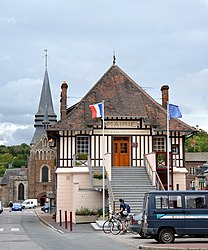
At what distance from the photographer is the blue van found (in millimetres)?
19516

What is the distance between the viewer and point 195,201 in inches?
787

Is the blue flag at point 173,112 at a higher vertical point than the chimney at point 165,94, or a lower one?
lower

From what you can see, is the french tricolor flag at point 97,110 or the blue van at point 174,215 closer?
the blue van at point 174,215

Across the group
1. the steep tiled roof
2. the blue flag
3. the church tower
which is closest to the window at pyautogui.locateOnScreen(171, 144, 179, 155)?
the steep tiled roof

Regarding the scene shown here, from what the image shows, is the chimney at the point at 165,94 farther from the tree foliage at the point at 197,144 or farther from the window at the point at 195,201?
the tree foliage at the point at 197,144

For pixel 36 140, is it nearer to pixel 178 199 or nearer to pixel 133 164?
pixel 133 164

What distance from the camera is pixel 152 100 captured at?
39.2m

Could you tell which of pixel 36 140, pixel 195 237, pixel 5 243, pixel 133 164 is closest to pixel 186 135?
pixel 133 164

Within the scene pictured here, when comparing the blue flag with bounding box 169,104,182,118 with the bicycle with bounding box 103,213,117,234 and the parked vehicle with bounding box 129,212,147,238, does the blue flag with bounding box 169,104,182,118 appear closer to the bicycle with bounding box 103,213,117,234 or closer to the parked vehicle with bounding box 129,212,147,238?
the bicycle with bounding box 103,213,117,234

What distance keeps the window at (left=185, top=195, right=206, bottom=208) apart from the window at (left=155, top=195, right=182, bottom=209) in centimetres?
28

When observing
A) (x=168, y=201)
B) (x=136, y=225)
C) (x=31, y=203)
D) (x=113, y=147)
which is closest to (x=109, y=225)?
(x=136, y=225)

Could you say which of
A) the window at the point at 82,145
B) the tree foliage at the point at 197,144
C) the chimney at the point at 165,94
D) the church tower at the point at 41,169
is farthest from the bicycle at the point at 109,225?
the tree foliage at the point at 197,144

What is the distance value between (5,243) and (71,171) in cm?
1643

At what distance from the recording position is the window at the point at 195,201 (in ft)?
65.3
